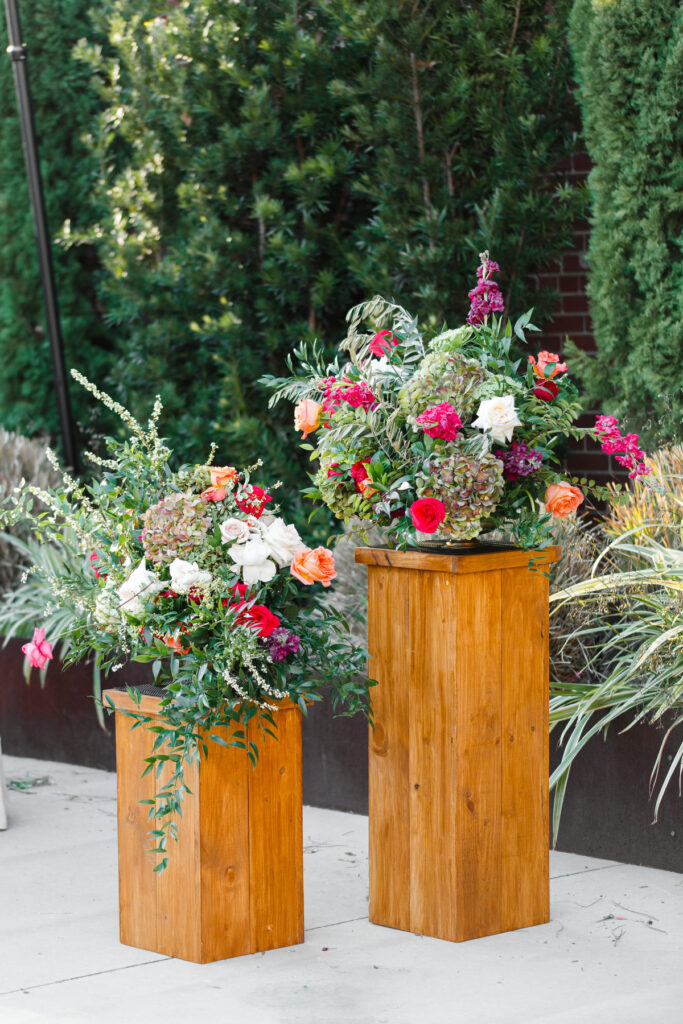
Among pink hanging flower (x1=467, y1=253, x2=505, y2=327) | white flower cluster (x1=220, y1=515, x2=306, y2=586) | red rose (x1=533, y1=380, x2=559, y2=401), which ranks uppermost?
pink hanging flower (x1=467, y1=253, x2=505, y2=327)

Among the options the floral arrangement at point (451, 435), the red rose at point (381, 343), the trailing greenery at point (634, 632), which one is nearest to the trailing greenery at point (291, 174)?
the trailing greenery at point (634, 632)

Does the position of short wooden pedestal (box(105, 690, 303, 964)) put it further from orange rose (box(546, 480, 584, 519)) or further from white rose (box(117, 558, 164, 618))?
orange rose (box(546, 480, 584, 519))

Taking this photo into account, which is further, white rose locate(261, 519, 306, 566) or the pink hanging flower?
the pink hanging flower

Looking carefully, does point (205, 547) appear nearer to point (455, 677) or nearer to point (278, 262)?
Answer: point (455, 677)

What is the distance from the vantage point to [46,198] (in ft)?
22.0

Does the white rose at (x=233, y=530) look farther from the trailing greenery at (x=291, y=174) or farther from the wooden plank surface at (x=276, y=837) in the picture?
the trailing greenery at (x=291, y=174)

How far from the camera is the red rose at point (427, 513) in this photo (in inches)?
122

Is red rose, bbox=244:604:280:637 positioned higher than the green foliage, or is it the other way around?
the green foliage

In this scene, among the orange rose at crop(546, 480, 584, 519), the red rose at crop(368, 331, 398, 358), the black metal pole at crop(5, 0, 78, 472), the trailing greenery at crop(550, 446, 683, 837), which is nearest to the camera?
the orange rose at crop(546, 480, 584, 519)

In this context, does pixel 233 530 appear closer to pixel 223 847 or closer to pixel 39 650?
pixel 39 650

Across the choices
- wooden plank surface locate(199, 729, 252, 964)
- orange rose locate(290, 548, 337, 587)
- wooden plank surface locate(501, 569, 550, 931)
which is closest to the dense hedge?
wooden plank surface locate(501, 569, 550, 931)

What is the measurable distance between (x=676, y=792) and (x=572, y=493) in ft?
3.52

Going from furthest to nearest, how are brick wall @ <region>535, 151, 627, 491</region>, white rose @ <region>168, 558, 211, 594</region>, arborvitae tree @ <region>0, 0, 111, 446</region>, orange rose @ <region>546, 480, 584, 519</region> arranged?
arborvitae tree @ <region>0, 0, 111, 446</region> < brick wall @ <region>535, 151, 627, 491</region> < orange rose @ <region>546, 480, 584, 519</region> < white rose @ <region>168, 558, 211, 594</region>

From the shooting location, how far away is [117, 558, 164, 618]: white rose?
310 cm
